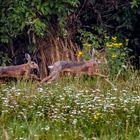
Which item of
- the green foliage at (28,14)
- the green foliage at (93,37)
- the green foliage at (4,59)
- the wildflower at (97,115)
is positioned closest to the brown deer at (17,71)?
the green foliage at (28,14)

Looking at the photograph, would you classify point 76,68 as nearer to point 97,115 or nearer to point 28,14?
point 28,14

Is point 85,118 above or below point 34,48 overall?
below

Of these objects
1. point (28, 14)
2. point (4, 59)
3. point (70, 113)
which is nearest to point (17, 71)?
point (28, 14)

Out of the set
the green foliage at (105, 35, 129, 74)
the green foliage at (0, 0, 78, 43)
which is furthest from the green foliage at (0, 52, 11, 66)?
the green foliage at (105, 35, 129, 74)

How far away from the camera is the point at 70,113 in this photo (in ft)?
21.1

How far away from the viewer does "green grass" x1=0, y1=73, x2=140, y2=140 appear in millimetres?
5801

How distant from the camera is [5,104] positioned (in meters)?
6.84

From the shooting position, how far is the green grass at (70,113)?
580 centimetres

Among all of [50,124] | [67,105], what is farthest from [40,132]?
[67,105]

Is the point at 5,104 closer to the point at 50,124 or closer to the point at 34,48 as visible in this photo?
the point at 50,124

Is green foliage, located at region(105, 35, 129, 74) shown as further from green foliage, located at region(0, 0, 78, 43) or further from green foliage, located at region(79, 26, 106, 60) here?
green foliage, located at region(0, 0, 78, 43)

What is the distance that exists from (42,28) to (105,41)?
1552mm

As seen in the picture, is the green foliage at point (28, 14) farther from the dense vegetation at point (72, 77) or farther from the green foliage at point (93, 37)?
the green foliage at point (93, 37)

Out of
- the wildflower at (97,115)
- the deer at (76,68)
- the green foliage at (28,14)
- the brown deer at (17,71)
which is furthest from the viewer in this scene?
the green foliage at (28,14)
